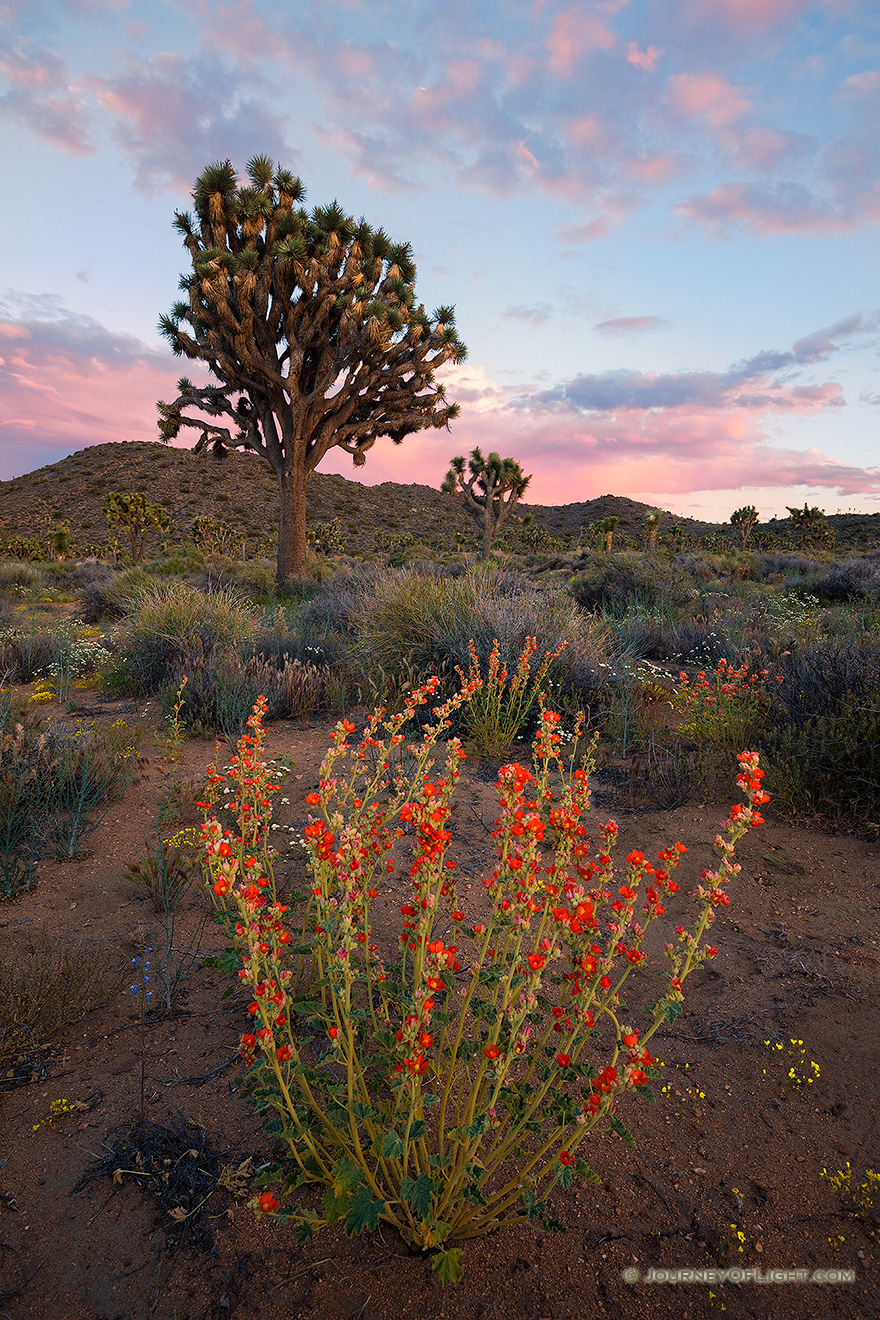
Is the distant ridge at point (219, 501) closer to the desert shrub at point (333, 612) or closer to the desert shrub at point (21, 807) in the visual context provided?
the desert shrub at point (333, 612)

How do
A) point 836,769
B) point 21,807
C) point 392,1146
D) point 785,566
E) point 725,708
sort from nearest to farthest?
point 392,1146, point 21,807, point 836,769, point 725,708, point 785,566

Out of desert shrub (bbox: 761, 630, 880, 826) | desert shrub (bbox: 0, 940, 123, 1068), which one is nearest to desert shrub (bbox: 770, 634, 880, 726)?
desert shrub (bbox: 761, 630, 880, 826)

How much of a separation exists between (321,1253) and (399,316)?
56.1 feet

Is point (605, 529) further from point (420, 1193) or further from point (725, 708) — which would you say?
point (420, 1193)

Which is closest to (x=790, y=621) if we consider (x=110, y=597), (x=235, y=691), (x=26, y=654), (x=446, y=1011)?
(x=235, y=691)

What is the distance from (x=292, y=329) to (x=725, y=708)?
14633mm

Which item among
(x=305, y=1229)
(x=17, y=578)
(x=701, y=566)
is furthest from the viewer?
(x=17, y=578)

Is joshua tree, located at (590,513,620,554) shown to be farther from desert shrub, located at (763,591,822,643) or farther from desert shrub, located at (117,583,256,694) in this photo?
desert shrub, located at (117,583,256,694)

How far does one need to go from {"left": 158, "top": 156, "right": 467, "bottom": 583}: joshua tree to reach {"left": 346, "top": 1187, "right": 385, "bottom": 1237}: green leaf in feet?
50.0

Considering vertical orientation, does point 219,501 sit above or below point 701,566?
above

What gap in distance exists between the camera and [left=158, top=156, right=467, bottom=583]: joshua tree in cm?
1477

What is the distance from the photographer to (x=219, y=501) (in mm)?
46938

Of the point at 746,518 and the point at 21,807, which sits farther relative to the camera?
the point at 746,518

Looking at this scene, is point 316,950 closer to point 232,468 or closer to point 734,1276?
point 734,1276
